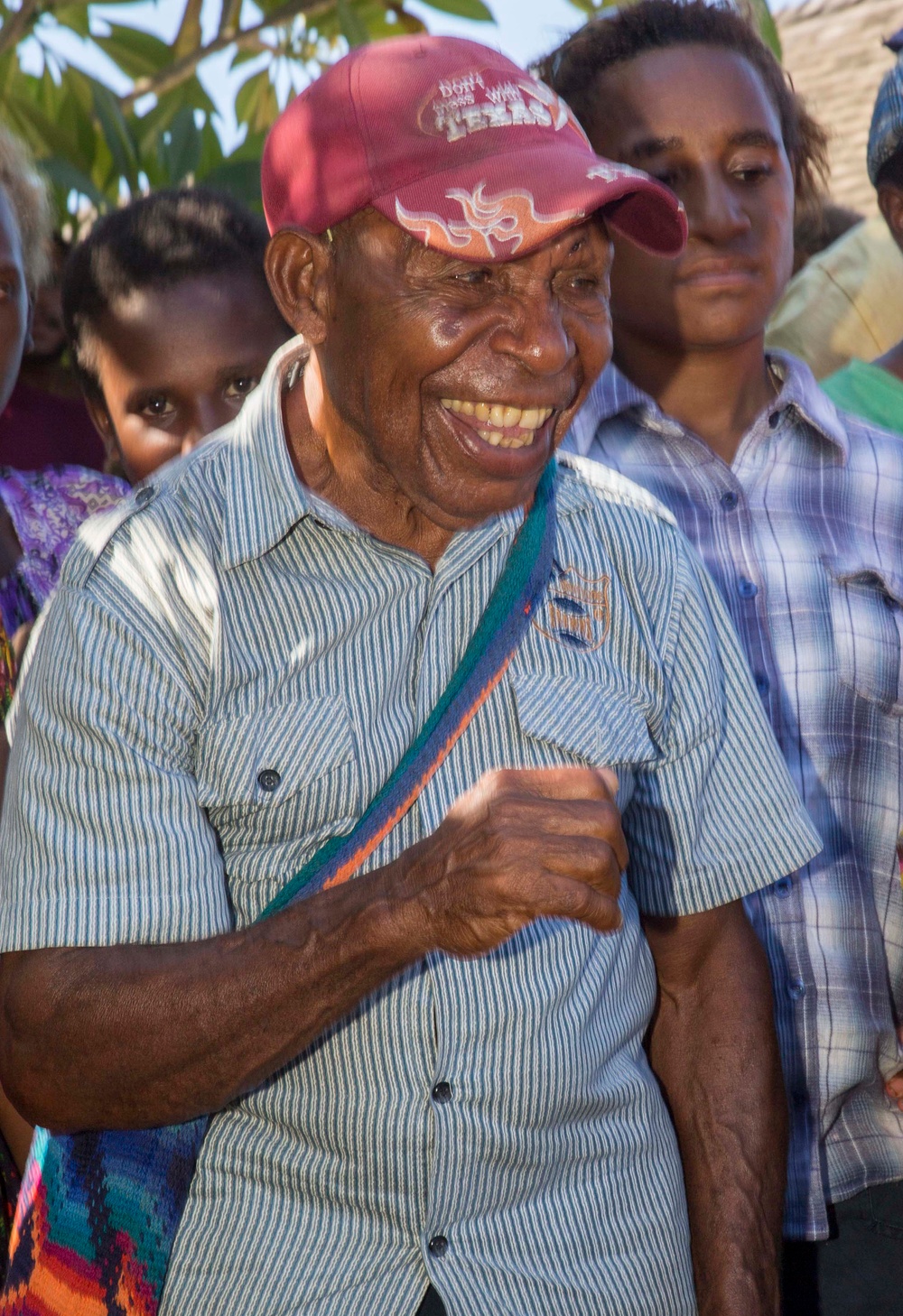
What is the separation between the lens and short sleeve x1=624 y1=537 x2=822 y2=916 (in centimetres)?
205

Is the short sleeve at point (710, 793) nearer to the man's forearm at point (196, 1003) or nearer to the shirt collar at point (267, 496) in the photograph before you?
the shirt collar at point (267, 496)

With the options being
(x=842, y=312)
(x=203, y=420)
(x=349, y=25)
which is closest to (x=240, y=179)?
(x=349, y=25)

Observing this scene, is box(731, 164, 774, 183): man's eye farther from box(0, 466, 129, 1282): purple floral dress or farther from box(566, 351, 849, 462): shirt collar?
box(0, 466, 129, 1282): purple floral dress

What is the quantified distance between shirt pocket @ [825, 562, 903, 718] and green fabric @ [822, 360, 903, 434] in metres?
0.55

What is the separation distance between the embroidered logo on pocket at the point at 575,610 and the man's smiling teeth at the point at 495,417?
203mm

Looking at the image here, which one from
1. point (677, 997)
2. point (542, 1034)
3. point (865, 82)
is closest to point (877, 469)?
point (677, 997)

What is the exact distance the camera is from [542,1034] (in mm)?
1803

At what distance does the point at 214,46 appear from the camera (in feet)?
16.8

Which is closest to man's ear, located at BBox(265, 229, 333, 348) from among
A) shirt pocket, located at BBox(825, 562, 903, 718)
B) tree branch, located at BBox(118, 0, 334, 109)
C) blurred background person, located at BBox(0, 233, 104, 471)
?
shirt pocket, located at BBox(825, 562, 903, 718)

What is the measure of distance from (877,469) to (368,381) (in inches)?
46.0

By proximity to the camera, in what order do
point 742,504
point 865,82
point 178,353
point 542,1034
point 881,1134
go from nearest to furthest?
1. point 542,1034
2. point 881,1134
3. point 742,504
4. point 178,353
5. point 865,82

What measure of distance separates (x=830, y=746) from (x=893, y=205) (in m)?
1.51

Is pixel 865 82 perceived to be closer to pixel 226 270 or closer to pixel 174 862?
pixel 226 270

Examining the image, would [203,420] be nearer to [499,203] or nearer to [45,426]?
[45,426]
